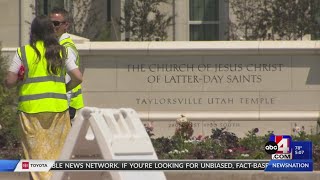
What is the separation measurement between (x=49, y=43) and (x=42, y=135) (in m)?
0.76

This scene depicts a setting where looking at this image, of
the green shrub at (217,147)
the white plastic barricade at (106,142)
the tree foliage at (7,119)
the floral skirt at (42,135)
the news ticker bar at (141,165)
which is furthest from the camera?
the tree foliage at (7,119)

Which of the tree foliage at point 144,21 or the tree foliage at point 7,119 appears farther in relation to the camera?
the tree foliage at point 144,21

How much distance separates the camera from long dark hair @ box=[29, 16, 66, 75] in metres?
8.21

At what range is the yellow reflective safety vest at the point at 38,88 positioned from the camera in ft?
26.8

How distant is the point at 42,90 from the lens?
8.18 m

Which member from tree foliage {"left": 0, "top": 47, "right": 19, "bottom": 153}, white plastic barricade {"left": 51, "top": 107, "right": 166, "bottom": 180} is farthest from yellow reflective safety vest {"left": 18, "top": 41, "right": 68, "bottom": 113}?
tree foliage {"left": 0, "top": 47, "right": 19, "bottom": 153}

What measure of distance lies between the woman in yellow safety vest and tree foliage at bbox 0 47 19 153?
6666 millimetres

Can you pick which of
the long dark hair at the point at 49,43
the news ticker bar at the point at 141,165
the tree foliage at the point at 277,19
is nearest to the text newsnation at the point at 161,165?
the news ticker bar at the point at 141,165

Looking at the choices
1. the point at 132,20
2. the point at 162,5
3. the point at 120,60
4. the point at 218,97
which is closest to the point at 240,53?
the point at 218,97

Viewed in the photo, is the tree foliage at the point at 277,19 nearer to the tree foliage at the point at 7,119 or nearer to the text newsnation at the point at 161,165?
the tree foliage at the point at 7,119

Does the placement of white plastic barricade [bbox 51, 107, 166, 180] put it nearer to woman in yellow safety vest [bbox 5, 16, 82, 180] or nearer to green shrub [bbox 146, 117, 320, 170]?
woman in yellow safety vest [bbox 5, 16, 82, 180]

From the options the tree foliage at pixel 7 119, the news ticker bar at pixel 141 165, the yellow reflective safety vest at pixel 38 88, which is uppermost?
the yellow reflective safety vest at pixel 38 88

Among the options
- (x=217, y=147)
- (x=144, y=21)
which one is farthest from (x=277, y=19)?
(x=217, y=147)

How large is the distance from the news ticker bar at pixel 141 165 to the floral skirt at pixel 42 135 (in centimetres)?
48
